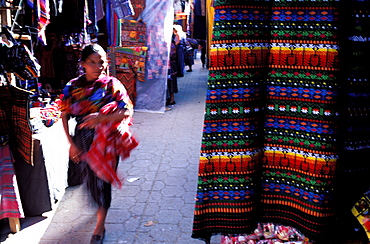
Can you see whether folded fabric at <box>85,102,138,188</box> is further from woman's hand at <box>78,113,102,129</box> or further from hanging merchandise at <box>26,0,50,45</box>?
hanging merchandise at <box>26,0,50,45</box>

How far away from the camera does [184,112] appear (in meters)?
8.56

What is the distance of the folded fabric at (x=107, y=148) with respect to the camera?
3109 millimetres

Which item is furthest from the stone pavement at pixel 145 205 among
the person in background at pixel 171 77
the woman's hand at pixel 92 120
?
the person in background at pixel 171 77

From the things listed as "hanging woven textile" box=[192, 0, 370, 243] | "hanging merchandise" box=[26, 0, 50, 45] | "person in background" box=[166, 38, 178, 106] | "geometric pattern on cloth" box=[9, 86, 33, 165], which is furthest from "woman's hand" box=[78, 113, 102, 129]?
"person in background" box=[166, 38, 178, 106]

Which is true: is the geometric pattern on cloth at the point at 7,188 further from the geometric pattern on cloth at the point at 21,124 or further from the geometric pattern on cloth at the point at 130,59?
the geometric pattern on cloth at the point at 130,59

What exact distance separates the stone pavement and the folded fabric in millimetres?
301

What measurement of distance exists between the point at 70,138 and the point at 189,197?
5.28ft

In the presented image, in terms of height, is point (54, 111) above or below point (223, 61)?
below

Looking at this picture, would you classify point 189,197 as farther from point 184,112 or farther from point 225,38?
point 184,112

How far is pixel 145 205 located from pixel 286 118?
222 cm

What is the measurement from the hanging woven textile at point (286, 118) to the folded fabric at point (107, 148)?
907 millimetres

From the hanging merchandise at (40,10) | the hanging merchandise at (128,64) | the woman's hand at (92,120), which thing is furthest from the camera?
the hanging merchandise at (128,64)

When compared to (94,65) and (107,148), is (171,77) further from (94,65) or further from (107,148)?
(107,148)

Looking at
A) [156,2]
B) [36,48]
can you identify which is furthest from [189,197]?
[156,2]
